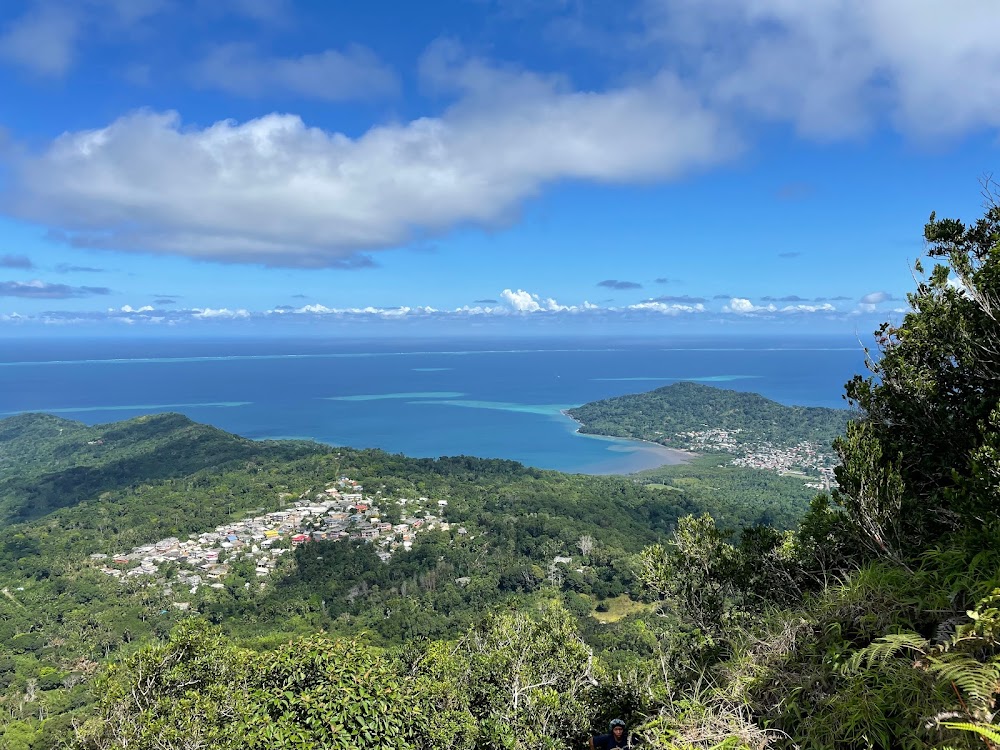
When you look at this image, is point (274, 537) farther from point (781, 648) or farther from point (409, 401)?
point (409, 401)

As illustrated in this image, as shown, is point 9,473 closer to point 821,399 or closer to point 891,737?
point 891,737

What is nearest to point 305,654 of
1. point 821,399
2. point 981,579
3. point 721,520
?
point 981,579

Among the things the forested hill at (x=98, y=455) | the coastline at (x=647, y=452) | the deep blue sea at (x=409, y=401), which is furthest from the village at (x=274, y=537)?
the coastline at (x=647, y=452)

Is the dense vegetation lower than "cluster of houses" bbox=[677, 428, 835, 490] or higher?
higher

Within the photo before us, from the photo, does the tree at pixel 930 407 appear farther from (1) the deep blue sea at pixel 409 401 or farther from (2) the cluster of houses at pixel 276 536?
(1) the deep blue sea at pixel 409 401

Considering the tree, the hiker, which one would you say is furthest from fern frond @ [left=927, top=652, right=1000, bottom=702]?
the hiker

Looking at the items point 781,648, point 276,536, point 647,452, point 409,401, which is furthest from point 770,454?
point 781,648

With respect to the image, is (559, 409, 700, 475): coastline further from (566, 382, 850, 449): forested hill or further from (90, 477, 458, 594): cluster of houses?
(90, 477, 458, 594): cluster of houses
